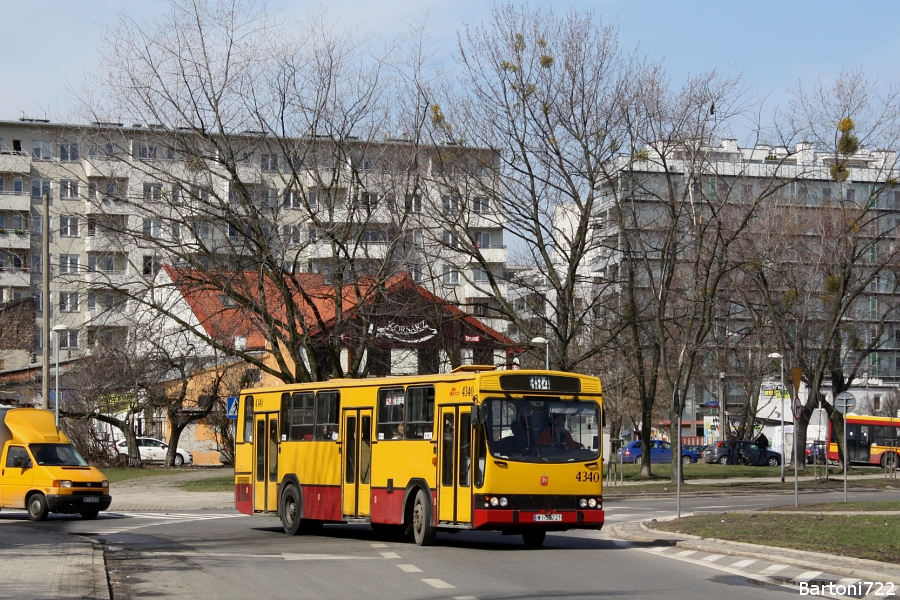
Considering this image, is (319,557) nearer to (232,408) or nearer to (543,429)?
(543,429)

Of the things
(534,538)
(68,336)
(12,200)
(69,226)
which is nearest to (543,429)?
(534,538)

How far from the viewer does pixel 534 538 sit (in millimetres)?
18469

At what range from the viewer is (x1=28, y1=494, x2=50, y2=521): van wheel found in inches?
1010

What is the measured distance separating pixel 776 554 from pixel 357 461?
302 inches

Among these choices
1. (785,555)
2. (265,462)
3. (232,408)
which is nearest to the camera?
(785,555)

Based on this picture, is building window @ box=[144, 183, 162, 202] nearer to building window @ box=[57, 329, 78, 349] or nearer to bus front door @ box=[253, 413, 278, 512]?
building window @ box=[57, 329, 78, 349]

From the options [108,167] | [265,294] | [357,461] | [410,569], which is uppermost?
[108,167]

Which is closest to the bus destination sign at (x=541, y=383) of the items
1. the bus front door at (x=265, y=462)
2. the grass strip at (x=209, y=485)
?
the bus front door at (x=265, y=462)

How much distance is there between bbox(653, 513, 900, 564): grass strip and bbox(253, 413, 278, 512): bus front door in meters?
7.52

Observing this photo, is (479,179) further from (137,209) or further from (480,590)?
(480,590)

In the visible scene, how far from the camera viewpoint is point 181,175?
105 feet

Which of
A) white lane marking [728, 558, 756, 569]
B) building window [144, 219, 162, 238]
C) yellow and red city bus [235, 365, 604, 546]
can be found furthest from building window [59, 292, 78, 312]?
white lane marking [728, 558, 756, 569]

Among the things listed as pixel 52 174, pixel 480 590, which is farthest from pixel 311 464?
pixel 52 174

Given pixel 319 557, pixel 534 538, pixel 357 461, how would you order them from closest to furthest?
pixel 319 557 < pixel 534 538 < pixel 357 461
